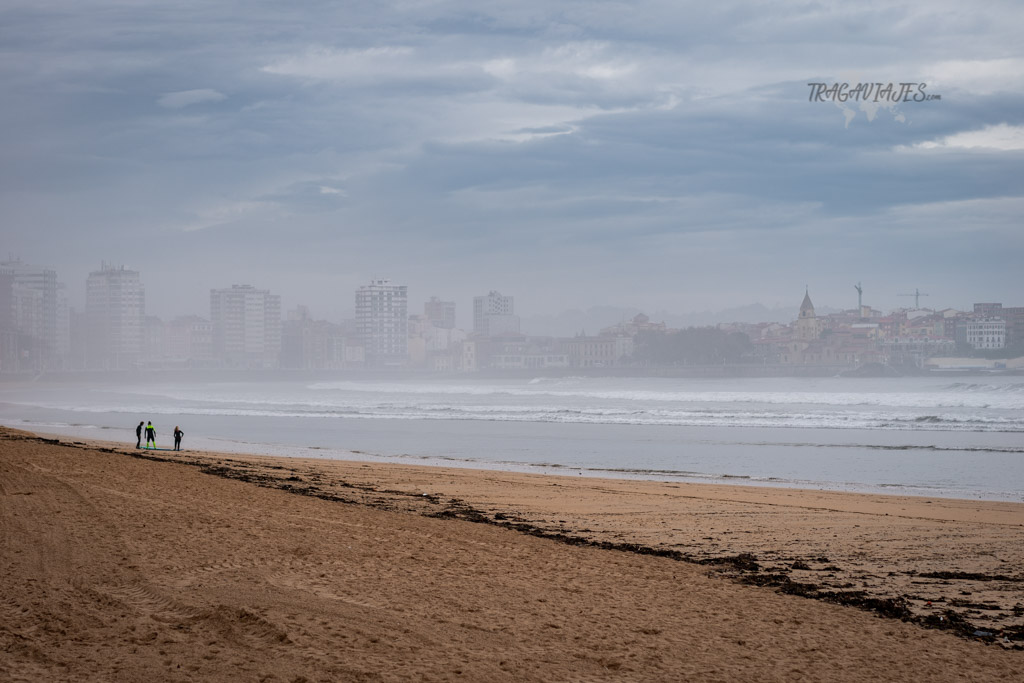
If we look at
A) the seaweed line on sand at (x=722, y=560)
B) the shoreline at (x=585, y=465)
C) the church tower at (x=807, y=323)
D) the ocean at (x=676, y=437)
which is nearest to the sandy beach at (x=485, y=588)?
the seaweed line on sand at (x=722, y=560)

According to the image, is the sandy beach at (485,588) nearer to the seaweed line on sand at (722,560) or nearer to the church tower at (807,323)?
the seaweed line on sand at (722,560)

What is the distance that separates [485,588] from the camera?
7.78 meters

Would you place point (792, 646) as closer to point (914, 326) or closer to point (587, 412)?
point (587, 412)

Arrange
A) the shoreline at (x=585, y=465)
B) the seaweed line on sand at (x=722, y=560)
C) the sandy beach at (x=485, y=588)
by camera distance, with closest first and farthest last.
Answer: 1. the sandy beach at (x=485, y=588)
2. the seaweed line on sand at (x=722, y=560)
3. the shoreline at (x=585, y=465)

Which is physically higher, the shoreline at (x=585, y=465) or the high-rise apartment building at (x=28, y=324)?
the high-rise apartment building at (x=28, y=324)

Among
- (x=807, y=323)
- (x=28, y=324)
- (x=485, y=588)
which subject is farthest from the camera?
(x=28, y=324)

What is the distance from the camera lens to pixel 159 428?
3416 cm

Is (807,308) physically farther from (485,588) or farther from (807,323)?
(485,588)

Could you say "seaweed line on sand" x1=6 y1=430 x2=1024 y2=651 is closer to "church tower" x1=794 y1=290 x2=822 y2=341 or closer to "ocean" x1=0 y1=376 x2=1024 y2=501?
"ocean" x1=0 y1=376 x2=1024 y2=501

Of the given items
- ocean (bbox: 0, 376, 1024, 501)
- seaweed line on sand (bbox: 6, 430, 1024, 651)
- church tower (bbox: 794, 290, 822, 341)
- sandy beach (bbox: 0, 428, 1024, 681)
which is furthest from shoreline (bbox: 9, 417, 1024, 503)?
church tower (bbox: 794, 290, 822, 341)

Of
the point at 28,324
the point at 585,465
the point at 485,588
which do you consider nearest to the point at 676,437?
the point at 585,465

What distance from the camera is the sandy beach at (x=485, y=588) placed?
5848 millimetres

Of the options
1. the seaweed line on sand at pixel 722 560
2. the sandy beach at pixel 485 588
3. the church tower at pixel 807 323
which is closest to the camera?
the sandy beach at pixel 485 588

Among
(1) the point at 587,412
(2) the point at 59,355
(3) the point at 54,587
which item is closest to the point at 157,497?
(3) the point at 54,587
